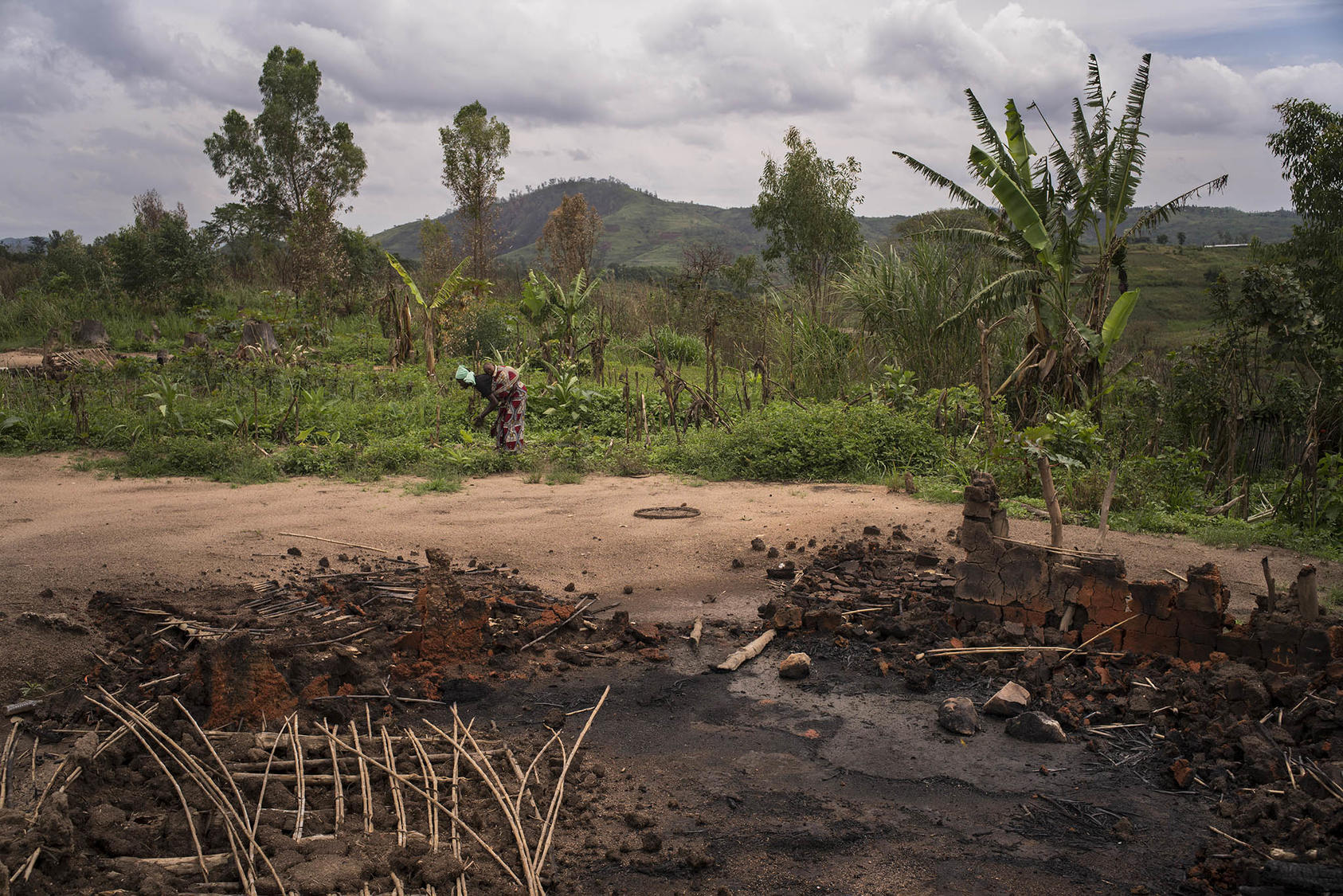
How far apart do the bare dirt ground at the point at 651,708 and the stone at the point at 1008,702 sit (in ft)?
0.27

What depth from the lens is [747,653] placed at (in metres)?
4.85

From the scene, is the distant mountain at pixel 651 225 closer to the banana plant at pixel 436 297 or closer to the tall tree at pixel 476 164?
the tall tree at pixel 476 164

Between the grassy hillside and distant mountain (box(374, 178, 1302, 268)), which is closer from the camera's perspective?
the grassy hillside

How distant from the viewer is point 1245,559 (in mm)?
6316

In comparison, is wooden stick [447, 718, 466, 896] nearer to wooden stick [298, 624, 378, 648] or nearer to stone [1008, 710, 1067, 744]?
wooden stick [298, 624, 378, 648]

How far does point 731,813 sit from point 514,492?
230 inches

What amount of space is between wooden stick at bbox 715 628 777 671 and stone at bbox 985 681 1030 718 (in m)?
1.29

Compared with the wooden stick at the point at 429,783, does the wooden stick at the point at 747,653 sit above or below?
below

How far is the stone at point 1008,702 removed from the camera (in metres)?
4.01

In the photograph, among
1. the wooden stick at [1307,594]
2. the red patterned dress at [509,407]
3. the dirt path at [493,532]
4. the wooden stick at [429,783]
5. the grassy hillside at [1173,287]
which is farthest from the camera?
the grassy hillside at [1173,287]

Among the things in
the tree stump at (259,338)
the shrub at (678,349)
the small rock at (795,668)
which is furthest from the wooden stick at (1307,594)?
the shrub at (678,349)

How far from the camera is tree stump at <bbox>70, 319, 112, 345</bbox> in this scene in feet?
56.1

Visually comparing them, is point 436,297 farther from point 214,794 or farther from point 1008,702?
point 1008,702

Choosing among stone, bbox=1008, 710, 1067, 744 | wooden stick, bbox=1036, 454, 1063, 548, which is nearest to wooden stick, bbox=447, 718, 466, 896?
stone, bbox=1008, 710, 1067, 744
